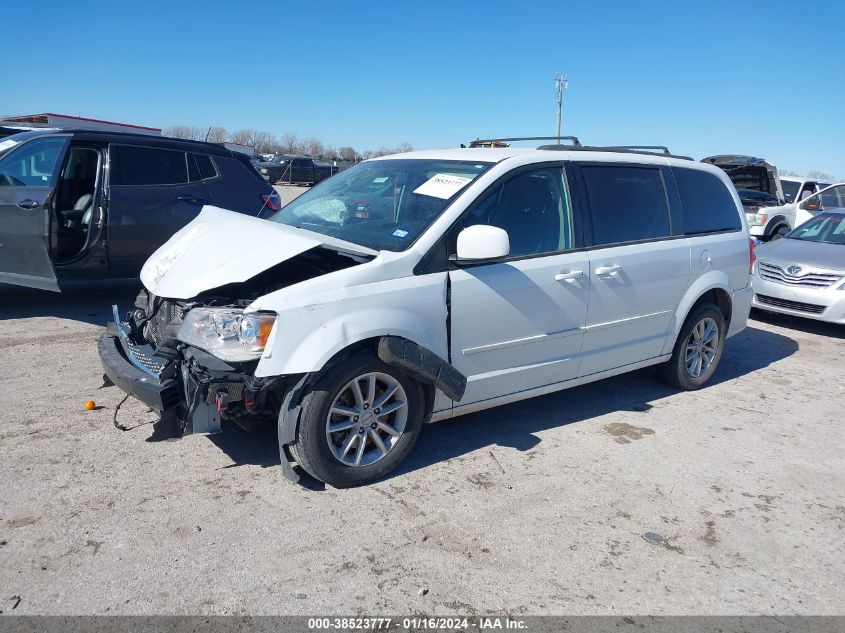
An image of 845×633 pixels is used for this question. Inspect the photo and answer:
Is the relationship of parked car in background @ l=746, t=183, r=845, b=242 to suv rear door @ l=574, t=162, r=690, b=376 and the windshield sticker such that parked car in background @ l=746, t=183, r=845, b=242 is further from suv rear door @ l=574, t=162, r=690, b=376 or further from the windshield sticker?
the windshield sticker

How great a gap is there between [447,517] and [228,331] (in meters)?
1.51

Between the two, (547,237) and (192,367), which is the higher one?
(547,237)

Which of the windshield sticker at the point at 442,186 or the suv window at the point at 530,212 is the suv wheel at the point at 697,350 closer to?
the suv window at the point at 530,212

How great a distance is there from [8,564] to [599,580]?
8.61ft

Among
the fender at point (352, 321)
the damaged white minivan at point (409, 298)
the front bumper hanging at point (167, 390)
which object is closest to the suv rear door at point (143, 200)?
the damaged white minivan at point (409, 298)

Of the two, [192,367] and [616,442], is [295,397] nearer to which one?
[192,367]

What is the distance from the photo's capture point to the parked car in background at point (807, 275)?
8117 millimetres

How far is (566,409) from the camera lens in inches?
209

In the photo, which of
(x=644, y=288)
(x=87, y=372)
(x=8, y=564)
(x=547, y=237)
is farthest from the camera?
(x=87, y=372)

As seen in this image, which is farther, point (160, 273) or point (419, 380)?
point (160, 273)

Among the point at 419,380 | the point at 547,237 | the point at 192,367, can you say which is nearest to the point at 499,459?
the point at 419,380

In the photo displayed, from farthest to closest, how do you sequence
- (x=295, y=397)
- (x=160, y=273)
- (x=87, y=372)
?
(x=87, y=372)
(x=160, y=273)
(x=295, y=397)

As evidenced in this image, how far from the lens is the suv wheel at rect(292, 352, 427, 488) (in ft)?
11.8

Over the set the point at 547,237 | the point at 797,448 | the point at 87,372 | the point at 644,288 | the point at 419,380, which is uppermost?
the point at 547,237
